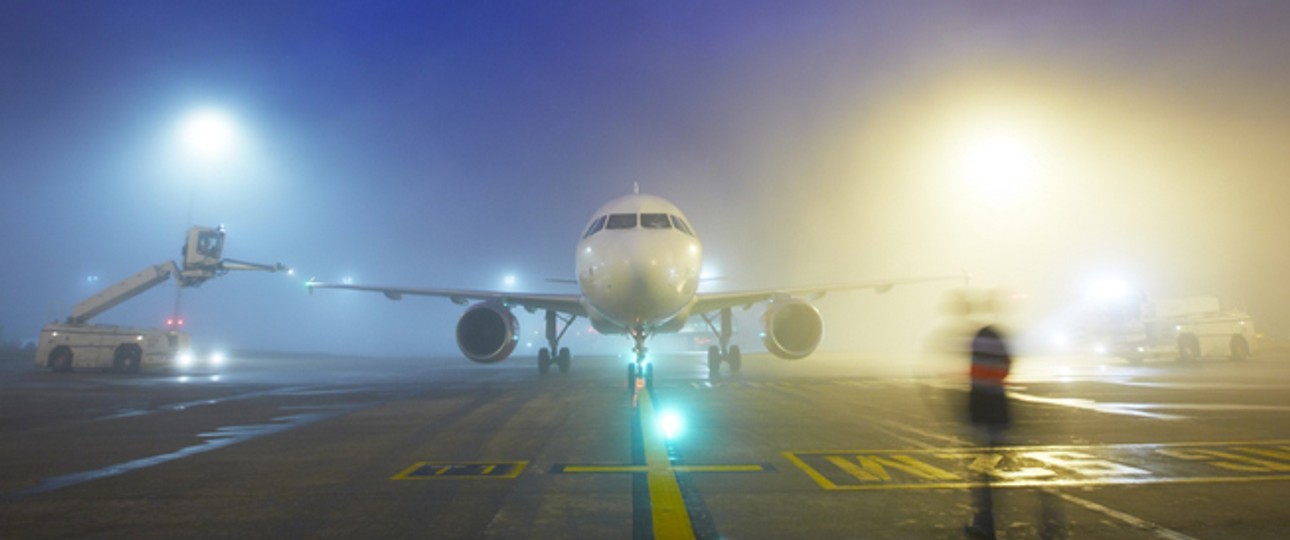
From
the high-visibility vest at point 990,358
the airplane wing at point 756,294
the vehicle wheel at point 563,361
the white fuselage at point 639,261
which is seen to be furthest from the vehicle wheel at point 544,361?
the high-visibility vest at point 990,358

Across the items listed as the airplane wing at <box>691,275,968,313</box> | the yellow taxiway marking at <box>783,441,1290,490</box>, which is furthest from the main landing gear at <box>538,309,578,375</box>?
the yellow taxiway marking at <box>783,441,1290,490</box>

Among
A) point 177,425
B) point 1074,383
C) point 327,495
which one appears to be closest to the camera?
point 327,495

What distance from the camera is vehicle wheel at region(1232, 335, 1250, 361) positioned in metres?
27.8

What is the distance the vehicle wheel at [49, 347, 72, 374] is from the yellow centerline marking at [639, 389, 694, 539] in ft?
93.2

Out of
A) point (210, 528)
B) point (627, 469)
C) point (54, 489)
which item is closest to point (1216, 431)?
point (627, 469)

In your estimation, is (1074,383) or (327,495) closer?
(327,495)

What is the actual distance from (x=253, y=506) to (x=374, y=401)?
28.4 feet

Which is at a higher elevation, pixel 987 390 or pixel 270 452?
pixel 987 390

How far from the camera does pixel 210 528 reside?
153 inches

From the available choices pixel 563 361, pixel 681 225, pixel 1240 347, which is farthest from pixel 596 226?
pixel 1240 347

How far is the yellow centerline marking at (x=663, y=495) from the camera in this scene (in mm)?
3715

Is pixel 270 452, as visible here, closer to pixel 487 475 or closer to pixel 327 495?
pixel 327 495

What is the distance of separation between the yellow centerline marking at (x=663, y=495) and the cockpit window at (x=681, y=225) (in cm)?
749

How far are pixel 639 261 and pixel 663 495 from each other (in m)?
8.22
